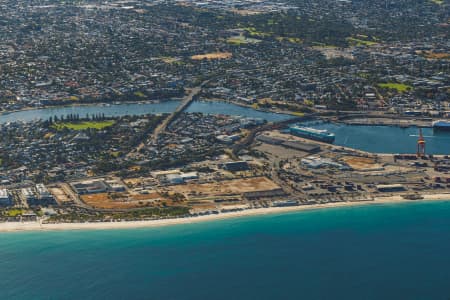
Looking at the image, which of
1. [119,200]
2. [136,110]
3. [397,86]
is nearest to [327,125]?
[397,86]

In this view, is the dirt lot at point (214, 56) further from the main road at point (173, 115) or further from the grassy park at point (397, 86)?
the grassy park at point (397, 86)

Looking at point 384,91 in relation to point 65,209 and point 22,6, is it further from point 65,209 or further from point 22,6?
point 22,6

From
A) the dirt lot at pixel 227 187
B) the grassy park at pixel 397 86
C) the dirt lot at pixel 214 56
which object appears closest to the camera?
the dirt lot at pixel 227 187

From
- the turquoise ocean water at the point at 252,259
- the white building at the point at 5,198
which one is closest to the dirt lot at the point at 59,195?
the white building at the point at 5,198

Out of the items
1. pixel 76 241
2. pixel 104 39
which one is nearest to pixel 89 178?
pixel 76 241

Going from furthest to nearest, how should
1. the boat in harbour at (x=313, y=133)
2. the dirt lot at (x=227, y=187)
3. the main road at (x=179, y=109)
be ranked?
the main road at (x=179, y=109) < the boat in harbour at (x=313, y=133) < the dirt lot at (x=227, y=187)

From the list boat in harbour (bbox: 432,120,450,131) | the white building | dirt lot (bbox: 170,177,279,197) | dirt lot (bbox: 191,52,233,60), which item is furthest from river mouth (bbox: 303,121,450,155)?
dirt lot (bbox: 191,52,233,60)
